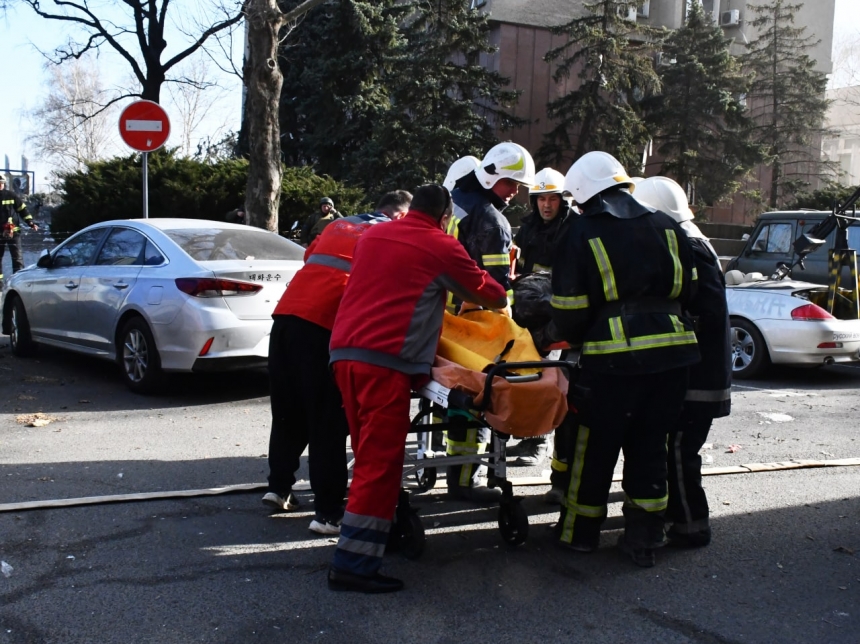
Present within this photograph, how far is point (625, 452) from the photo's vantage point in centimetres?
466

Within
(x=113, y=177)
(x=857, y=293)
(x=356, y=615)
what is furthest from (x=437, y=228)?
(x=113, y=177)

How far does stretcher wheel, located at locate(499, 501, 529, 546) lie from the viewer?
4.72 meters

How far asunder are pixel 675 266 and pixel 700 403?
33.5 inches

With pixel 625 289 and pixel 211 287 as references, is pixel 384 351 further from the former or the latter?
pixel 211 287

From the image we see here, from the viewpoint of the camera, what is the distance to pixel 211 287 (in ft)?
26.8

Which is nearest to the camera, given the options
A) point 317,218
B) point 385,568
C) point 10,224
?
point 385,568

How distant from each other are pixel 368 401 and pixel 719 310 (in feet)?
6.29

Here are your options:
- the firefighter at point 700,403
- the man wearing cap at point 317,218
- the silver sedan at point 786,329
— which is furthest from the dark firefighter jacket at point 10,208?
the firefighter at point 700,403

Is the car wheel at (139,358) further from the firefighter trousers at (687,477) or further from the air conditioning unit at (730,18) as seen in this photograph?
the air conditioning unit at (730,18)

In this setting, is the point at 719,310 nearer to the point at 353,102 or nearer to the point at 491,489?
the point at 491,489

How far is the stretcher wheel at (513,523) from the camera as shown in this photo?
472cm

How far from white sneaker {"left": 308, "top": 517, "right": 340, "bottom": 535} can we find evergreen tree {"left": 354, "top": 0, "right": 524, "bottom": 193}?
22.5 metres

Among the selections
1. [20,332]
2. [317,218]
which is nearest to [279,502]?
[20,332]

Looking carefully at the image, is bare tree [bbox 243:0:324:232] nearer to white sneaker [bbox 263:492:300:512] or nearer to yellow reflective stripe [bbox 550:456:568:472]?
white sneaker [bbox 263:492:300:512]
